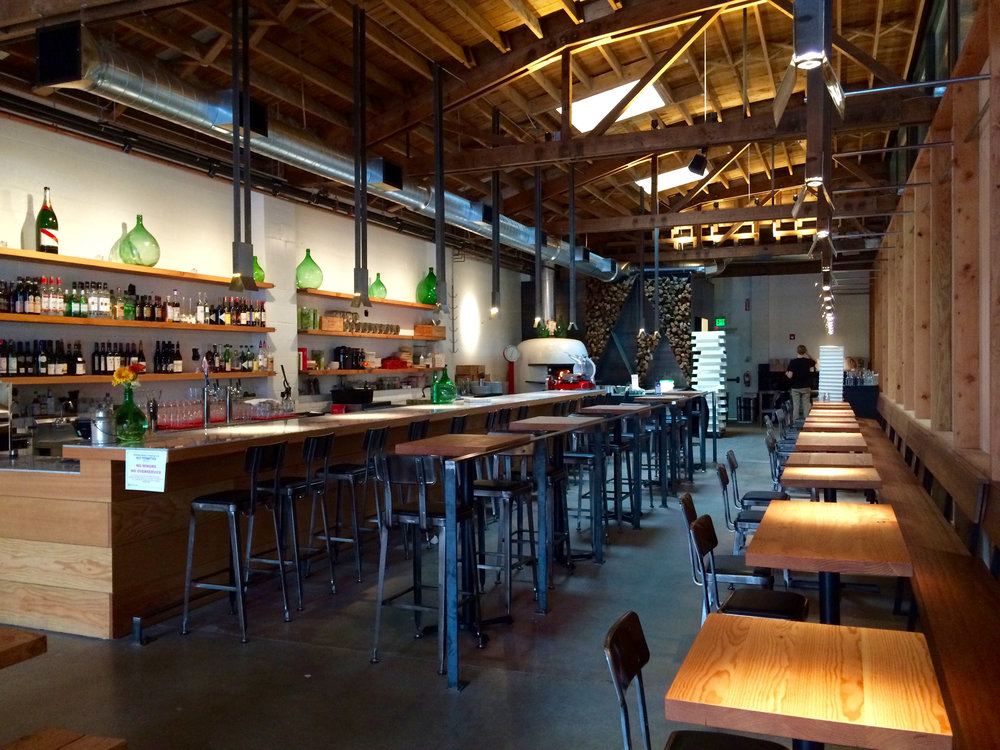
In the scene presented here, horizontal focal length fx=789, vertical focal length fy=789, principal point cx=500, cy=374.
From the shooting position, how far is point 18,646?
1723 millimetres

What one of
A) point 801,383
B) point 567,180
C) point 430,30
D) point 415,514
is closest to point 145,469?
point 415,514

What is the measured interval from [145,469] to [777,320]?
649 inches

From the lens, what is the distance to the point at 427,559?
5828mm

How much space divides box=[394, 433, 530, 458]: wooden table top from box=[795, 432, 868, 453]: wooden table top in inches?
100

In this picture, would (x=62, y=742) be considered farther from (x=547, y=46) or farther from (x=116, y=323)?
(x=547, y=46)

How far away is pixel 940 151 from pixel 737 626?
5.31m

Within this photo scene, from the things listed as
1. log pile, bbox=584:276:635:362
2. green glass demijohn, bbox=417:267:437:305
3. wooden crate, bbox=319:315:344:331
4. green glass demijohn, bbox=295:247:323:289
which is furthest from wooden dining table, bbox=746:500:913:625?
log pile, bbox=584:276:635:362

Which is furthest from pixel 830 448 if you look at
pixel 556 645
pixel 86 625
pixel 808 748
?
pixel 86 625

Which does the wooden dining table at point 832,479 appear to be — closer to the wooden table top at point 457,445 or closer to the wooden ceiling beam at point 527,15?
the wooden table top at point 457,445

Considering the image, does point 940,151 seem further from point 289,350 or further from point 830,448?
point 289,350

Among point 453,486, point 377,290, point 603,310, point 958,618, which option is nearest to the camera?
point 958,618

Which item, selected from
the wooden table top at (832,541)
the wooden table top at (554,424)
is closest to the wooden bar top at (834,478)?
the wooden table top at (832,541)

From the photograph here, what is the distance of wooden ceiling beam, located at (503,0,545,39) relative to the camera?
6293 millimetres

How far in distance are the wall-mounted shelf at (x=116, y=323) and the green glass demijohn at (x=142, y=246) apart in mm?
499
